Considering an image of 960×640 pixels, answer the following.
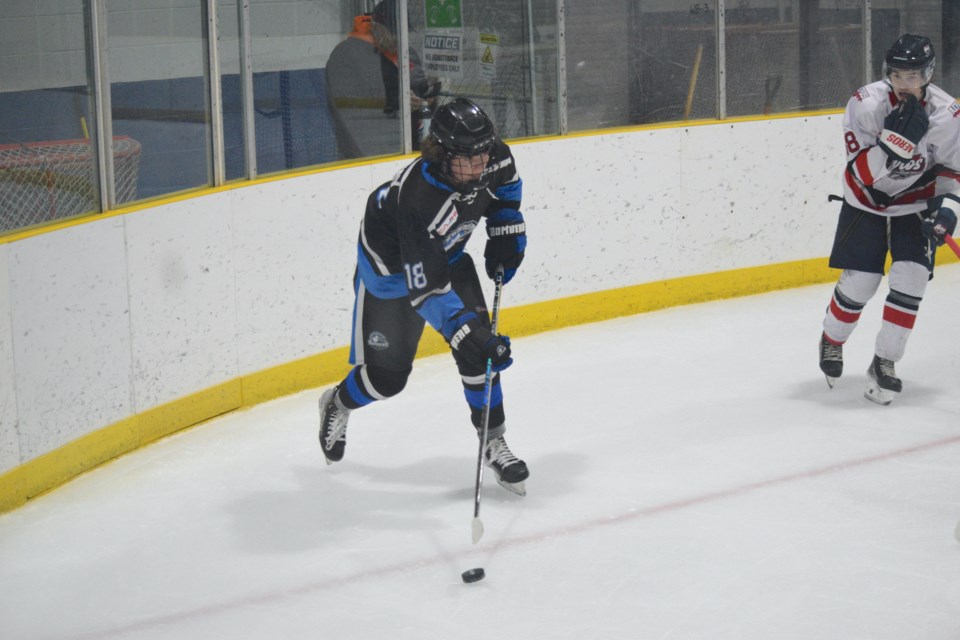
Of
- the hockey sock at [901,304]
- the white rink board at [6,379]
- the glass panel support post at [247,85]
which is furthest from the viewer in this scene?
the glass panel support post at [247,85]

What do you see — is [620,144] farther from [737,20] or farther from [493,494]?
[493,494]

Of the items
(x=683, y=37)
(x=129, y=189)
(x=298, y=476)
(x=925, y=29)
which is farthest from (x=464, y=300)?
(x=925, y=29)

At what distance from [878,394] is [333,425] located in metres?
1.83

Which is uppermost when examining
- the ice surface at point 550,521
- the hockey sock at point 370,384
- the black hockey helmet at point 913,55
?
the black hockey helmet at point 913,55

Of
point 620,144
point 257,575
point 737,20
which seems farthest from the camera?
point 737,20

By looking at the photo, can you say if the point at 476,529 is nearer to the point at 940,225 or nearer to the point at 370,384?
the point at 370,384

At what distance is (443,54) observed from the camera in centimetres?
532

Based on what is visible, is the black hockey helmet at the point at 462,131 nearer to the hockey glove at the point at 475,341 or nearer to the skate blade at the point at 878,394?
the hockey glove at the point at 475,341

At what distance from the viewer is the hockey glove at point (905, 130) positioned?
13.1ft

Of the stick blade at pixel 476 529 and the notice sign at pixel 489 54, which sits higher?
the notice sign at pixel 489 54

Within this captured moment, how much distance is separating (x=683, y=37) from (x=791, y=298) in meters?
1.30

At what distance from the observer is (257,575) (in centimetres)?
309

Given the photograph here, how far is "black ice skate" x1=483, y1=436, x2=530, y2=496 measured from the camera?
3488mm

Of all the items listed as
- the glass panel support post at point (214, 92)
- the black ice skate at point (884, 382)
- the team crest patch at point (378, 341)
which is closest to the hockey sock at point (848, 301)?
the black ice skate at point (884, 382)
